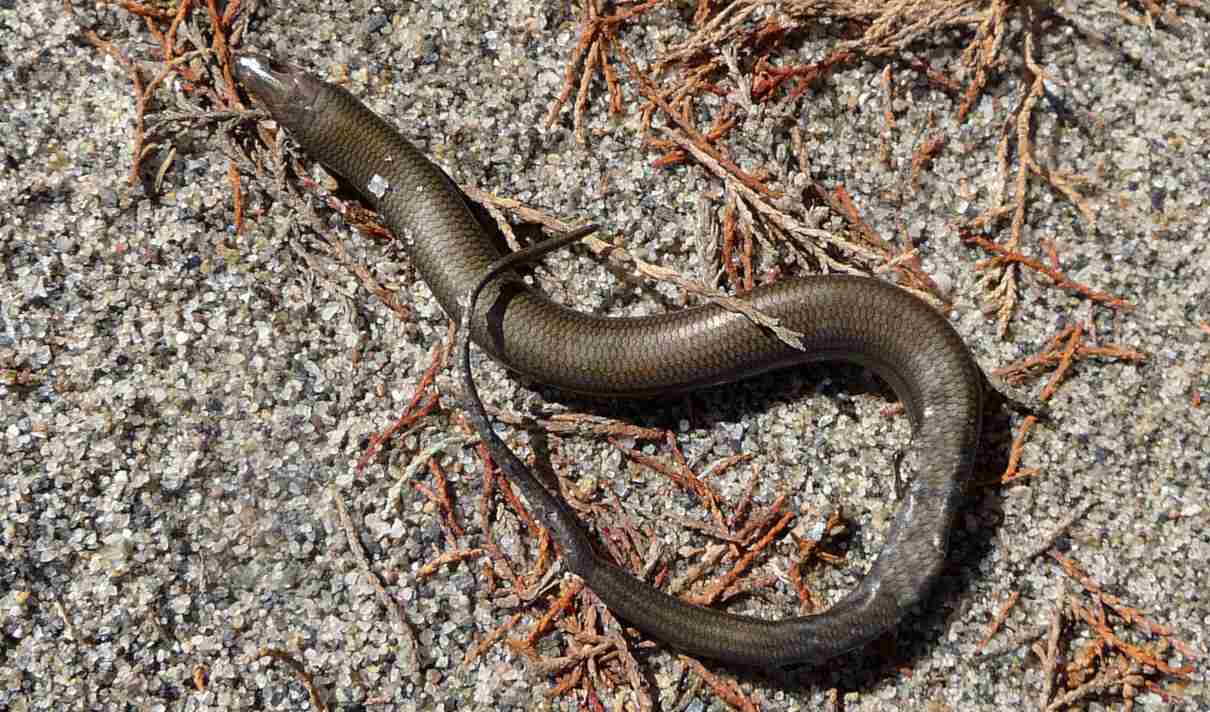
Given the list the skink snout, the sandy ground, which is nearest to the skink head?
the skink snout

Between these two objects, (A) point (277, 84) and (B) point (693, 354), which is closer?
(B) point (693, 354)

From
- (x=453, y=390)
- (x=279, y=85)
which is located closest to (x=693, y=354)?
(x=453, y=390)

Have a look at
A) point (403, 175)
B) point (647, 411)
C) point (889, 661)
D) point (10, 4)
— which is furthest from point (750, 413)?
point (10, 4)

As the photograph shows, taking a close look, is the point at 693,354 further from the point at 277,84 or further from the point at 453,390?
the point at 277,84

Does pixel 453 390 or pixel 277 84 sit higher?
pixel 277 84

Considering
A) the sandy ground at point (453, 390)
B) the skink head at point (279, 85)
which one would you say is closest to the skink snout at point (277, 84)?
the skink head at point (279, 85)

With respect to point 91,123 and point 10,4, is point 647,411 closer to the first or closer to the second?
point 91,123
